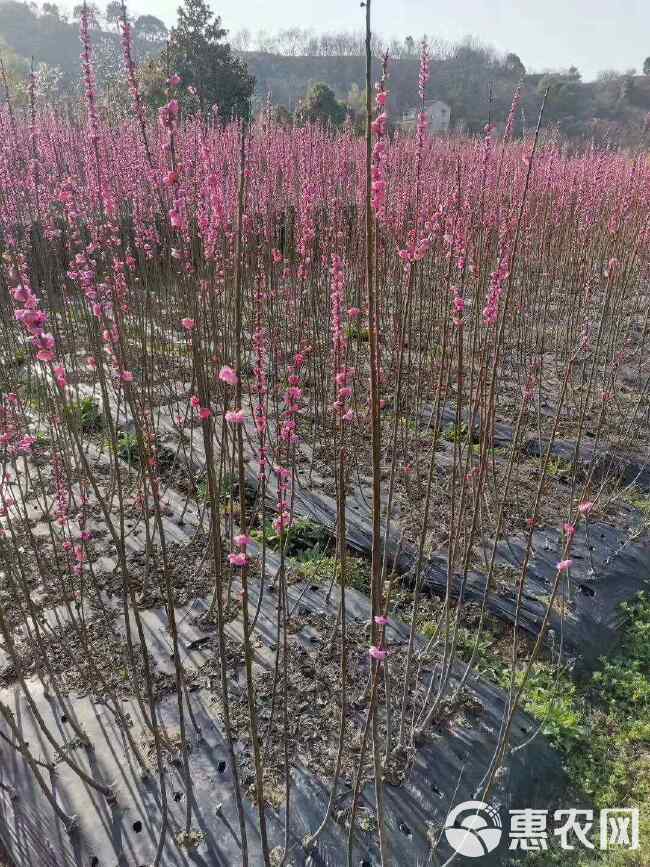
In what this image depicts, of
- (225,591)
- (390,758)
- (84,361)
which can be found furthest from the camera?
(84,361)

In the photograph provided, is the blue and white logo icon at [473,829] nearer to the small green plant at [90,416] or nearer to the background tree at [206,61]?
the small green plant at [90,416]

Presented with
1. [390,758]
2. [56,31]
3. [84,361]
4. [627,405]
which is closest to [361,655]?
[390,758]

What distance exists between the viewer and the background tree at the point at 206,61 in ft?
41.9

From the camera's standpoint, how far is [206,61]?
12.8 m

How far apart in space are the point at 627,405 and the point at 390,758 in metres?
3.28

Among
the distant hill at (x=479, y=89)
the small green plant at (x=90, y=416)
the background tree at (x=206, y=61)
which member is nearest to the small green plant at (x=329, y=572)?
the small green plant at (x=90, y=416)

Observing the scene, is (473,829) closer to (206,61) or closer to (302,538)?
(302,538)

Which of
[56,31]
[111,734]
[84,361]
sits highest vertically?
[56,31]

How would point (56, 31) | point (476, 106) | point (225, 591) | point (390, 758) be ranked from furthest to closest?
point (56, 31)
point (476, 106)
point (225, 591)
point (390, 758)

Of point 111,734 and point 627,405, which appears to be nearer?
point 111,734

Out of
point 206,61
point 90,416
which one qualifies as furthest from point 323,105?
point 90,416

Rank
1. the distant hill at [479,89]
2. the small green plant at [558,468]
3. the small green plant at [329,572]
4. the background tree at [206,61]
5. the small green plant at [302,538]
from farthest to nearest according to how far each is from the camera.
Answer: the distant hill at [479,89], the background tree at [206,61], the small green plant at [558,468], the small green plant at [302,538], the small green plant at [329,572]

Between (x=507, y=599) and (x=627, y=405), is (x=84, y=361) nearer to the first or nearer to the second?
(x=507, y=599)

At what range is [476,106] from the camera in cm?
3384
